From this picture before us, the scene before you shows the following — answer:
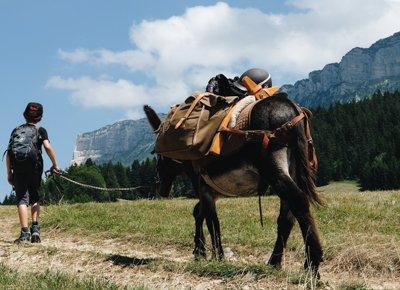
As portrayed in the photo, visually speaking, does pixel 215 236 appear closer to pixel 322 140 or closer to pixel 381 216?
pixel 381 216

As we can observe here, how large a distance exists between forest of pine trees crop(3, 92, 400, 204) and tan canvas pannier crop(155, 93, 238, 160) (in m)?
107

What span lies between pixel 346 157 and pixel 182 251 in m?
147

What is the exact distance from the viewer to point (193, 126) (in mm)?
8797

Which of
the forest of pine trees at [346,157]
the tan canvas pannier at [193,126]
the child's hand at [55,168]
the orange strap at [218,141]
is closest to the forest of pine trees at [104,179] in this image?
the forest of pine trees at [346,157]

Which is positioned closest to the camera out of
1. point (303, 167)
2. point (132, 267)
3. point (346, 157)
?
point (303, 167)

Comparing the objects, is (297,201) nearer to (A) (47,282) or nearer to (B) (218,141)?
(B) (218,141)

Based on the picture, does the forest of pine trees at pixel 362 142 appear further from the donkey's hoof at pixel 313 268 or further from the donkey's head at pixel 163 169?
the donkey's hoof at pixel 313 268

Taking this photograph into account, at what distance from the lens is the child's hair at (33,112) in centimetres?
1173

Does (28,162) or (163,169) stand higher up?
(28,162)

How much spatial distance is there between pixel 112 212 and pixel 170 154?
8.41 metres

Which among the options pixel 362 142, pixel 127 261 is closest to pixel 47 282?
pixel 127 261

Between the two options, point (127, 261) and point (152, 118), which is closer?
point (127, 261)

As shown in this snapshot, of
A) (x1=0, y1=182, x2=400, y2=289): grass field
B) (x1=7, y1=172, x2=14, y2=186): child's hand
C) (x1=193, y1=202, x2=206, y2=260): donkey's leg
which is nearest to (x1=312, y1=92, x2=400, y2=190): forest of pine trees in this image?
(x1=0, y1=182, x2=400, y2=289): grass field

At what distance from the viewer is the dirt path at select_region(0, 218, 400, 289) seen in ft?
23.5
